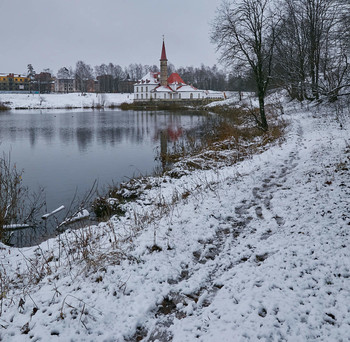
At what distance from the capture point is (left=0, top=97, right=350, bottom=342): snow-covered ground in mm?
3400

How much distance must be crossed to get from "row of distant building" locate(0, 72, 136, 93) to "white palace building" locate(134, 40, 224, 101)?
28.2m

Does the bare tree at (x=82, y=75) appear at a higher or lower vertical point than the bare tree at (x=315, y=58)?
higher

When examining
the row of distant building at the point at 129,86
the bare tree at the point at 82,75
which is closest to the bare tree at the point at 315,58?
the row of distant building at the point at 129,86

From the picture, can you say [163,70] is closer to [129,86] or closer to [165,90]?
[165,90]

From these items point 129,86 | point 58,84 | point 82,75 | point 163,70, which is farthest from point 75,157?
point 58,84

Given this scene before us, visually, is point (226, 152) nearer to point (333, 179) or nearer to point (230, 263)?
point (333, 179)

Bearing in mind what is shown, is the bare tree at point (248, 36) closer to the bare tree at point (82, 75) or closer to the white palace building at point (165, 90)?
the white palace building at point (165, 90)

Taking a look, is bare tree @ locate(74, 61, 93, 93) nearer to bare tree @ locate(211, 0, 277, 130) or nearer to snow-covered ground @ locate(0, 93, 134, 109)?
snow-covered ground @ locate(0, 93, 134, 109)

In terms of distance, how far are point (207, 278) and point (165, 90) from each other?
88760 millimetres

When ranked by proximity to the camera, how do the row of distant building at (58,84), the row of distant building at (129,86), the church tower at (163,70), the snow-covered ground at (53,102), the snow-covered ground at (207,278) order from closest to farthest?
the snow-covered ground at (207,278) < the snow-covered ground at (53,102) < the church tower at (163,70) < the row of distant building at (129,86) < the row of distant building at (58,84)

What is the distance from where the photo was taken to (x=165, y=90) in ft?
292

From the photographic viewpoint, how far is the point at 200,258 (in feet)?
16.5

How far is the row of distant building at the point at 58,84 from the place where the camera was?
116438 mm

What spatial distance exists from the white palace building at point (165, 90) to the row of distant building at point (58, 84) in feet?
92.6
